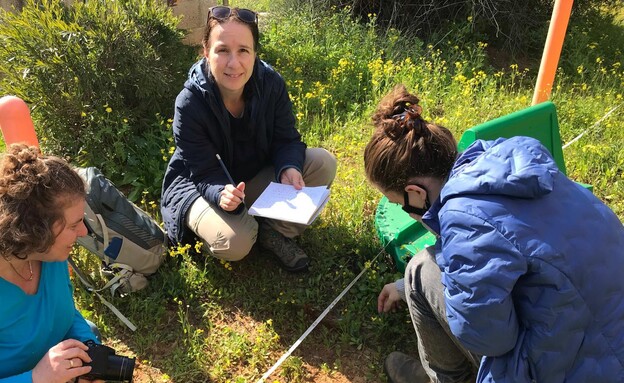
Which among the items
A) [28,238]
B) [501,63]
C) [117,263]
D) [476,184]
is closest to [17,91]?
[117,263]

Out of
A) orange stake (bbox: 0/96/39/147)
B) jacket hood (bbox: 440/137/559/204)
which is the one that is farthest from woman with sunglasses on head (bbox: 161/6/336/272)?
jacket hood (bbox: 440/137/559/204)

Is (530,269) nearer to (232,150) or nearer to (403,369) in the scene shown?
(403,369)

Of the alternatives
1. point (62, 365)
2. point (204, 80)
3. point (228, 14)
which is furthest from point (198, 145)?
point (62, 365)

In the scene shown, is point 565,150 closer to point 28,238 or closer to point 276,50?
point 276,50

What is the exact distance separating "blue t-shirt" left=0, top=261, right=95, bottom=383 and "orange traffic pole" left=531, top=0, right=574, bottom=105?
3.47 metres

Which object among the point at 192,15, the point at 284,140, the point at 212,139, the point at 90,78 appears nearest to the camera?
the point at 212,139

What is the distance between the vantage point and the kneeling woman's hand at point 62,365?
1694mm

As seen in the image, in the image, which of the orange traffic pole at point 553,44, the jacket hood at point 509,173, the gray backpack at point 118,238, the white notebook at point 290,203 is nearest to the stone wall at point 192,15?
the gray backpack at point 118,238

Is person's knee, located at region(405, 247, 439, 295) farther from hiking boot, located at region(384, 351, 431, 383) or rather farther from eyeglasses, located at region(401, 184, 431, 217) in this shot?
hiking boot, located at region(384, 351, 431, 383)

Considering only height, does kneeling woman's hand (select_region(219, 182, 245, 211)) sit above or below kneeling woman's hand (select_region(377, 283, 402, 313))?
above

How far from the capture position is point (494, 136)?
8.65 feet

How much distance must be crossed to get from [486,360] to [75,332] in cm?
158

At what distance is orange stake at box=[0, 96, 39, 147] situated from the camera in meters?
2.29

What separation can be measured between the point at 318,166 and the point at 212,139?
2.31 feet
